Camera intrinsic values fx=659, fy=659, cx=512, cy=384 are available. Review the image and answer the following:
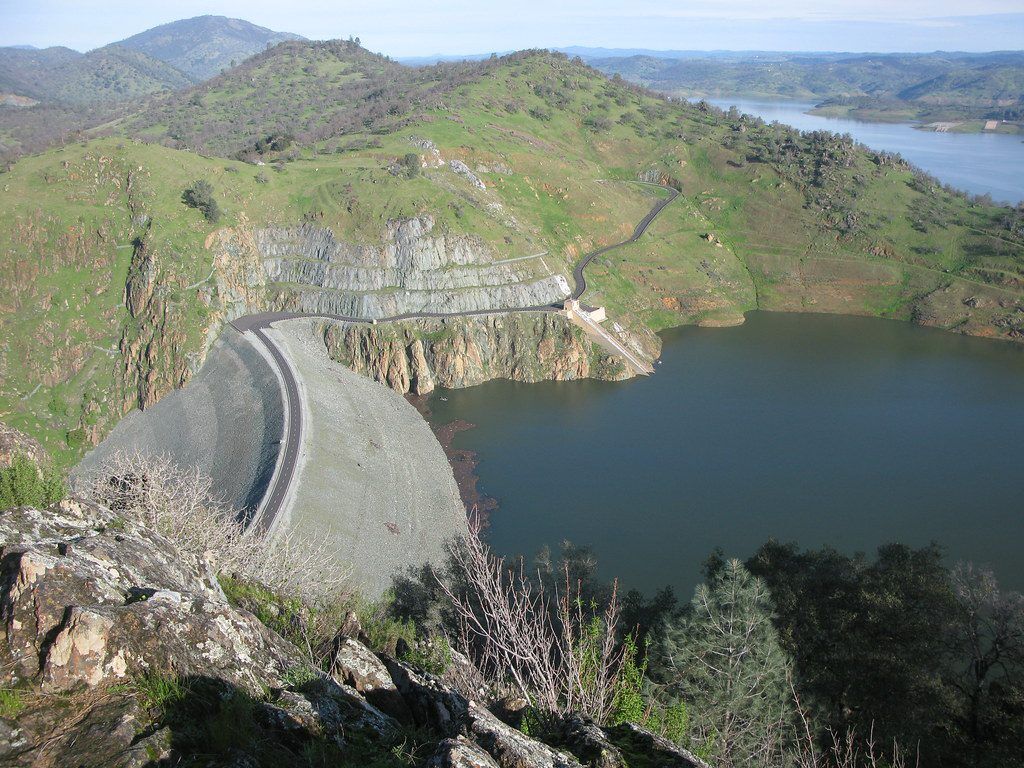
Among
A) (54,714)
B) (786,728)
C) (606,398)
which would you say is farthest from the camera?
(606,398)

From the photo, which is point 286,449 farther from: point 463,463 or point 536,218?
point 536,218

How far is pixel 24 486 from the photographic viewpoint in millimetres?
17953

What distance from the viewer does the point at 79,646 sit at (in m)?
9.06

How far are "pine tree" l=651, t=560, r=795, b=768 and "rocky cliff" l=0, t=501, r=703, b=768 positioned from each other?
40.0 ft

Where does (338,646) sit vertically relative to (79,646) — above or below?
below

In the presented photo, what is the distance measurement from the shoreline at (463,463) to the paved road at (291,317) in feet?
40.9

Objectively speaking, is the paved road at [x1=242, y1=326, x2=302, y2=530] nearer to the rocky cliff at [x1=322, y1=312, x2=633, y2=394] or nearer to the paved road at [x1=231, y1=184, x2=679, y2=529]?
the paved road at [x1=231, y1=184, x2=679, y2=529]

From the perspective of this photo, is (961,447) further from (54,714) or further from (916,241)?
(54,714)

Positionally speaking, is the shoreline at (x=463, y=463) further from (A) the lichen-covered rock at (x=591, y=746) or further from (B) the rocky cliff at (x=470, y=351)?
(A) the lichen-covered rock at (x=591, y=746)

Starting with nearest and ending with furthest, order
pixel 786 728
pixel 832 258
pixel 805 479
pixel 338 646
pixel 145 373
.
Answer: pixel 338 646
pixel 786 728
pixel 805 479
pixel 145 373
pixel 832 258

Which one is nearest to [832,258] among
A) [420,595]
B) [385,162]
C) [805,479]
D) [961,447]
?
[961,447]

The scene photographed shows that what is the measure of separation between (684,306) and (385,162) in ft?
164

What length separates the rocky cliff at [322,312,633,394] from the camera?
2968 inches

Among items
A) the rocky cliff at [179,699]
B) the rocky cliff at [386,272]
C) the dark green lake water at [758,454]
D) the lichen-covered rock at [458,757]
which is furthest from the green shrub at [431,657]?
the rocky cliff at [386,272]
